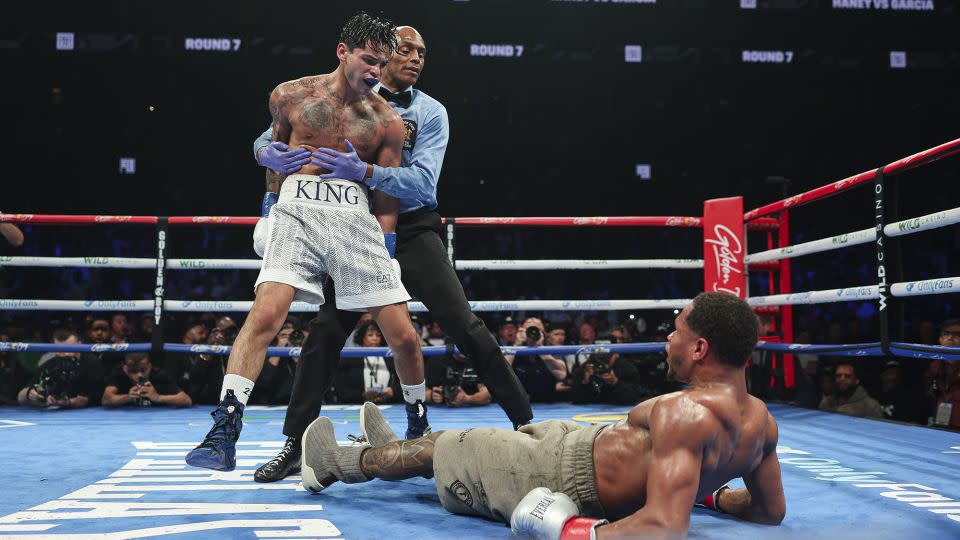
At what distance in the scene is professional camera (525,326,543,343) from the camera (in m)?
4.09

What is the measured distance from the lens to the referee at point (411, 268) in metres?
2.08

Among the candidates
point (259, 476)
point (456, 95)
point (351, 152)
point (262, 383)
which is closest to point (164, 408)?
point (262, 383)

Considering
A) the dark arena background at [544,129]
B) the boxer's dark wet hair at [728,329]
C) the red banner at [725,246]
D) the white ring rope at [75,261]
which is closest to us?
the boxer's dark wet hair at [728,329]

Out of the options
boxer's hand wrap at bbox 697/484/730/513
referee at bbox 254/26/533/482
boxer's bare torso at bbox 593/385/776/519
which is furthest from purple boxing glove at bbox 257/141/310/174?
boxer's hand wrap at bbox 697/484/730/513

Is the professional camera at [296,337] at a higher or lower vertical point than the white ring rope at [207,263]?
lower

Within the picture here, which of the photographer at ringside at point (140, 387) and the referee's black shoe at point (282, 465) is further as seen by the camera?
the photographer at ringside at point (140, 387)

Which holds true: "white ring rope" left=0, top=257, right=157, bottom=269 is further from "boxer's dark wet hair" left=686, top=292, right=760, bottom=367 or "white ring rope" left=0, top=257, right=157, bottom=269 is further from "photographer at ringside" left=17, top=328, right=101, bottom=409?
"boxer's dark wet hair" left=686, top=292, right=760, bottom=367

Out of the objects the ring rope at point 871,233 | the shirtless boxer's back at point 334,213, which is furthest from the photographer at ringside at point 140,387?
the ring rope at point 871,233

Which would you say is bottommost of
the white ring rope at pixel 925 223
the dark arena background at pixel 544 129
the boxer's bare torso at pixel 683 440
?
the boxer's bare torso at pixel 683 440

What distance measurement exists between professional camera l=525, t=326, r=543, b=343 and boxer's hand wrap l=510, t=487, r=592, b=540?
8.94 ft

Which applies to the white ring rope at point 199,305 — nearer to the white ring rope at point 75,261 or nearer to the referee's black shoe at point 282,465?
the white ring rope at point 75,261

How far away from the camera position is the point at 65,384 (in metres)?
3.77

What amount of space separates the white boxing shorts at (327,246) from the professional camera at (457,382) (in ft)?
6.15

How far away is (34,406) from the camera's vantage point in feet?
12.4
